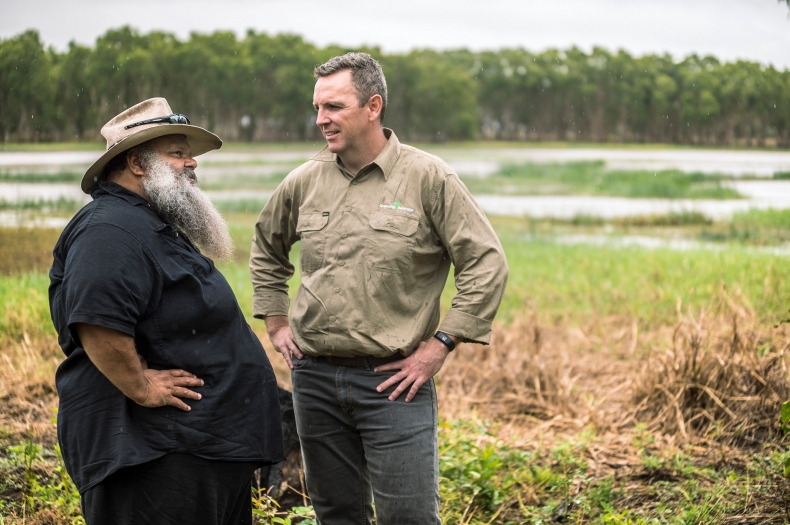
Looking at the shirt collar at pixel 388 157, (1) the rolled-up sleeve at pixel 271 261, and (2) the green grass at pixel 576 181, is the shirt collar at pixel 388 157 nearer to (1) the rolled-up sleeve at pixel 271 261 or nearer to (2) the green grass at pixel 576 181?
(1) the rolled-up sleeve at pixel 271 261

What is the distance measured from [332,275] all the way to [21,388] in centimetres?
394

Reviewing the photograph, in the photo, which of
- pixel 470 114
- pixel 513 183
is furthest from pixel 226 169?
pixel 513 183

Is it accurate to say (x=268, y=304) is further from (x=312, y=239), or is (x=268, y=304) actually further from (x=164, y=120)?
(x=164, y=120)

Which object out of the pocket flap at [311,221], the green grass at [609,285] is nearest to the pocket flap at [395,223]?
the pocket flap at [311,221]

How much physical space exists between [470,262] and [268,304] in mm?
1017

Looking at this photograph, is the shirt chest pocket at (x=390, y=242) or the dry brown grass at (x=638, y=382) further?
the dry brown grass at (x=638, y=382)

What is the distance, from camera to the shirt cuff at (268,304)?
140 inches

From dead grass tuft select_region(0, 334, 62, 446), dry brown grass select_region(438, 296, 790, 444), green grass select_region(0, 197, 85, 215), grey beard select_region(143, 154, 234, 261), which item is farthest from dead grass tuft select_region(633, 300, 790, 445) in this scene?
green grass select_region(0, 197, 85, 215)

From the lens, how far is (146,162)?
2859 mm

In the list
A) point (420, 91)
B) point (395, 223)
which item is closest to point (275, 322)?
point (395, 223)

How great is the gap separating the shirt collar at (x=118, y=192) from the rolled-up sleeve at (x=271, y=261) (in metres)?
0.76

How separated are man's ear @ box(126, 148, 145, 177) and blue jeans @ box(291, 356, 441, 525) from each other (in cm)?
97

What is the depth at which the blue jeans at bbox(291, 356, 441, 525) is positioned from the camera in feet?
9.67

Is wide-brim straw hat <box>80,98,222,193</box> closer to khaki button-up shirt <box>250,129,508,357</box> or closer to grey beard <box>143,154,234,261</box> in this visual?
Result: grey beard <box>143,154,234,261</box>
